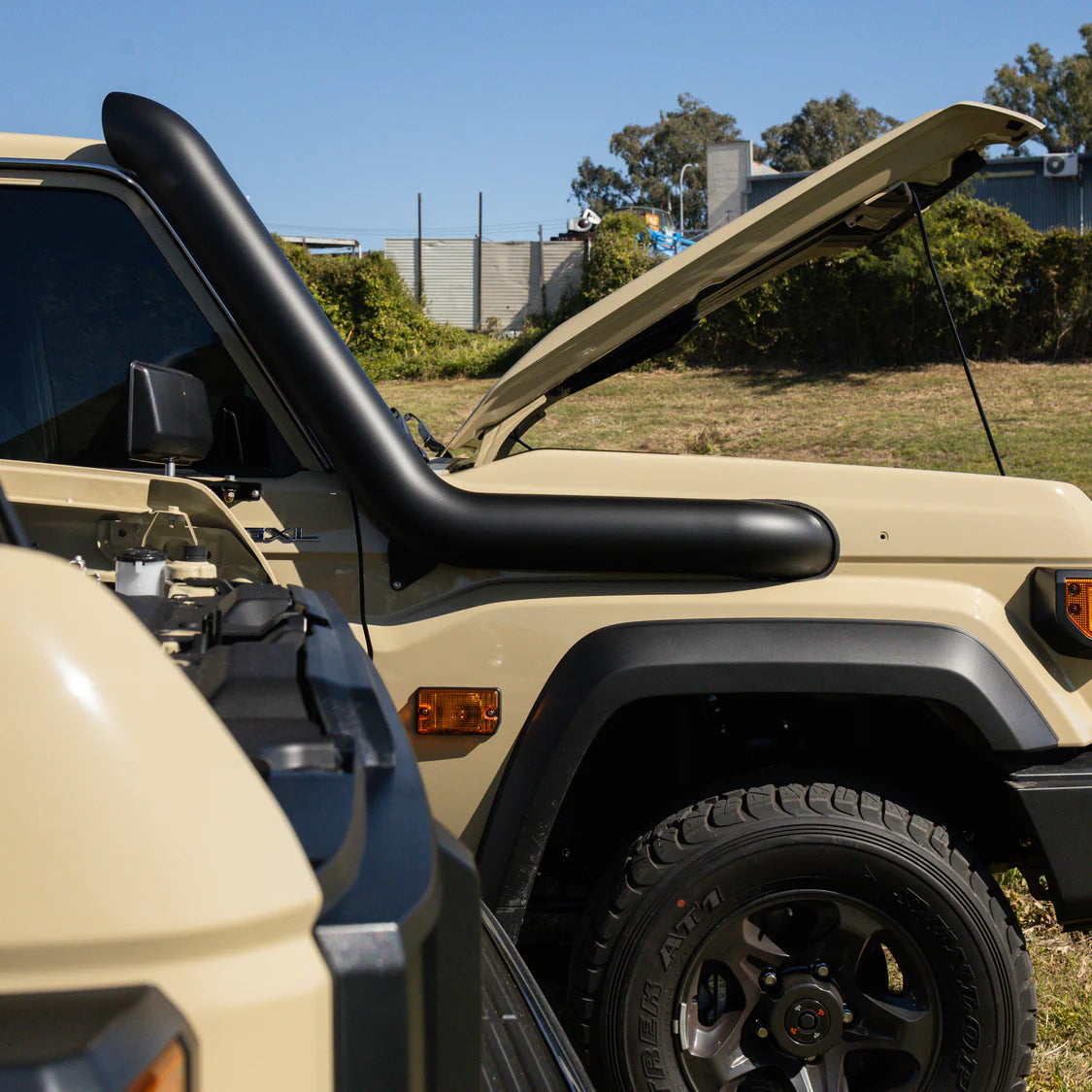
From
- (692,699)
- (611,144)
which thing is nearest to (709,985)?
(692,699)

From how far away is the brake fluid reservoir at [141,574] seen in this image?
6.23ft

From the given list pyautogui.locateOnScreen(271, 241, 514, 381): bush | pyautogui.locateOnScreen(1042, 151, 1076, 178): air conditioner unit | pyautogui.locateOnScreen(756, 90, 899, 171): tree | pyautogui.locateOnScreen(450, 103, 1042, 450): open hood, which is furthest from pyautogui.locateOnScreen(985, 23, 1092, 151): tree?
pyautogui.locateOnScreen(450, 103, 1042, 450): open hood

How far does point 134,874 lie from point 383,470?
4.58ft

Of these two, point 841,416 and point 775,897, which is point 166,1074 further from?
point 841,416

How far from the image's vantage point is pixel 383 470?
2170mm

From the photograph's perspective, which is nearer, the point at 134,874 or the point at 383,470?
the point at 134,874

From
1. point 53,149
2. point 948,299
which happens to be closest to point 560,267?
point 948,299

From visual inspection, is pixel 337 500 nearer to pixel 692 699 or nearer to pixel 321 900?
pixel 692 699

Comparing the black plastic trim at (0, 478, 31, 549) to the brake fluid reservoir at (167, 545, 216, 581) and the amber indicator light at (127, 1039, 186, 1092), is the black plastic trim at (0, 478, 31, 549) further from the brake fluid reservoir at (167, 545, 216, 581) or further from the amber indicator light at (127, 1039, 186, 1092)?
the amber indicator light at (127, 1039, 186, 1092)

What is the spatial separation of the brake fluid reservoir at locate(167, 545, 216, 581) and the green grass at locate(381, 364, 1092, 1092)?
8.84 m

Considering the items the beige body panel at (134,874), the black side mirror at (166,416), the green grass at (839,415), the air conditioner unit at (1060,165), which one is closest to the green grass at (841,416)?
the green grass at (839,415)

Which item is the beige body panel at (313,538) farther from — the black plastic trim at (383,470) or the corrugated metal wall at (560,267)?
the corrugated metal wall at (560,267)

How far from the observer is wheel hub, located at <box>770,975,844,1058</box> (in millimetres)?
2295

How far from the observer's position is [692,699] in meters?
2.47
